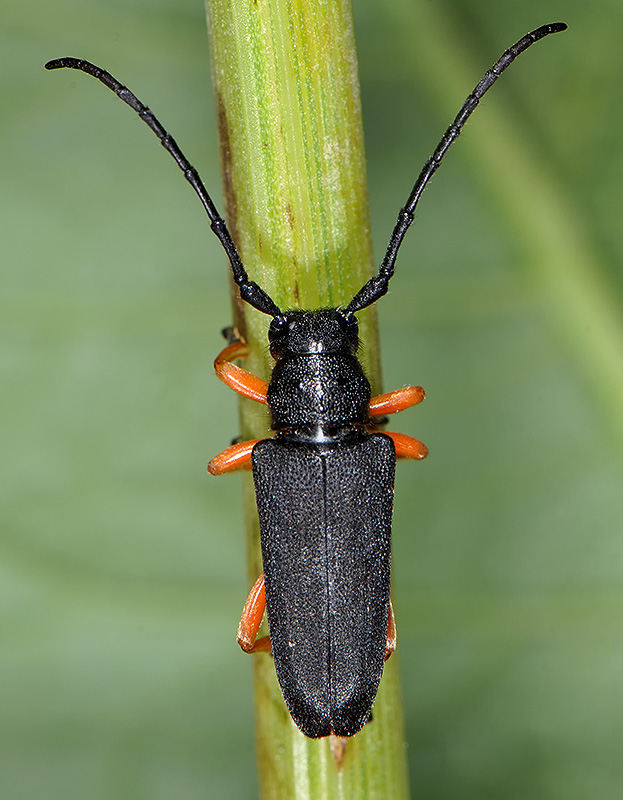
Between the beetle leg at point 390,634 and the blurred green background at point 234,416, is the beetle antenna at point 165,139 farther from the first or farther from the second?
the beetle leg at point 390,634

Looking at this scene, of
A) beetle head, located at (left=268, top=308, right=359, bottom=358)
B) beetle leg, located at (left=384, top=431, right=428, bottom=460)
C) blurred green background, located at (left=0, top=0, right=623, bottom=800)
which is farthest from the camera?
blurred green background, located at (left=0, top=0, right=623, bottom=800)

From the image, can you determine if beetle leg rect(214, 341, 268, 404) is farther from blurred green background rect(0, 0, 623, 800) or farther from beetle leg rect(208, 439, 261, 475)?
blurred green background rect(0, 0, 623, 800)

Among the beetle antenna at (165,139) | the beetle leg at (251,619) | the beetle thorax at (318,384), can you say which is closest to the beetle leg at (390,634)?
the beetle leg at (251,619)

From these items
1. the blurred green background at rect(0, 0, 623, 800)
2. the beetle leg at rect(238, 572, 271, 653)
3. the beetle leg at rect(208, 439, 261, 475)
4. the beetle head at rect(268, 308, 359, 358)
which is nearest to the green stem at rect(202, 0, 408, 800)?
the beetle head at rect(268, 308, 359, 358)

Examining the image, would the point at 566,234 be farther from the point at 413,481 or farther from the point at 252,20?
the point at 252,20

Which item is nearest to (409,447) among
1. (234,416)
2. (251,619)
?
(251,619)

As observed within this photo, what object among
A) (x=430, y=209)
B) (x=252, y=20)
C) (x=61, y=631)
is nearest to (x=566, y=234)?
(x=430, y=209)
